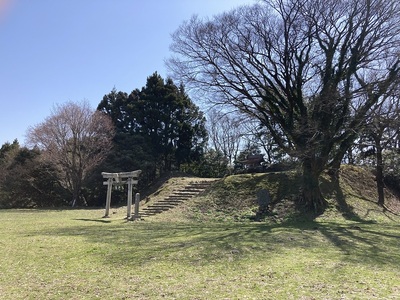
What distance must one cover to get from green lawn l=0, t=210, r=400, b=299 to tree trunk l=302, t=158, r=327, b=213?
525cm

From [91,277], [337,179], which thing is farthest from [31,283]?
[337,179]

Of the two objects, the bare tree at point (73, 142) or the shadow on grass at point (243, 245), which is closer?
the shadow on grass at point (243, 245)

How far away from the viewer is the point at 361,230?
1120cm

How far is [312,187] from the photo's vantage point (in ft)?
51.6

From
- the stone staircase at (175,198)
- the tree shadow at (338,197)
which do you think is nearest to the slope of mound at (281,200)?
the tree shadow at (338,197)

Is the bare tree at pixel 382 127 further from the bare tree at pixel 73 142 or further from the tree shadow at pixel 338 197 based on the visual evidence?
the bare tree at pixel 73 142

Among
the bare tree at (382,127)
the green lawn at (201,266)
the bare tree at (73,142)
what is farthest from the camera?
the bare tree at (73,142)

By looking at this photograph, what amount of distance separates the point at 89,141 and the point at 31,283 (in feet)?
71.0

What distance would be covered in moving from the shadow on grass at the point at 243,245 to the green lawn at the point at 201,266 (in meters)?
0.02

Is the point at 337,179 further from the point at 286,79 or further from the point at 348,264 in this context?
the point at 348,264

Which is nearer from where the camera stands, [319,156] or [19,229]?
[19,229]

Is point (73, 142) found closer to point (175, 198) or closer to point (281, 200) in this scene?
point (175, 198)

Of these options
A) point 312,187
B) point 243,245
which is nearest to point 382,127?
point 312,187

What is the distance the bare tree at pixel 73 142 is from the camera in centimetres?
2439
